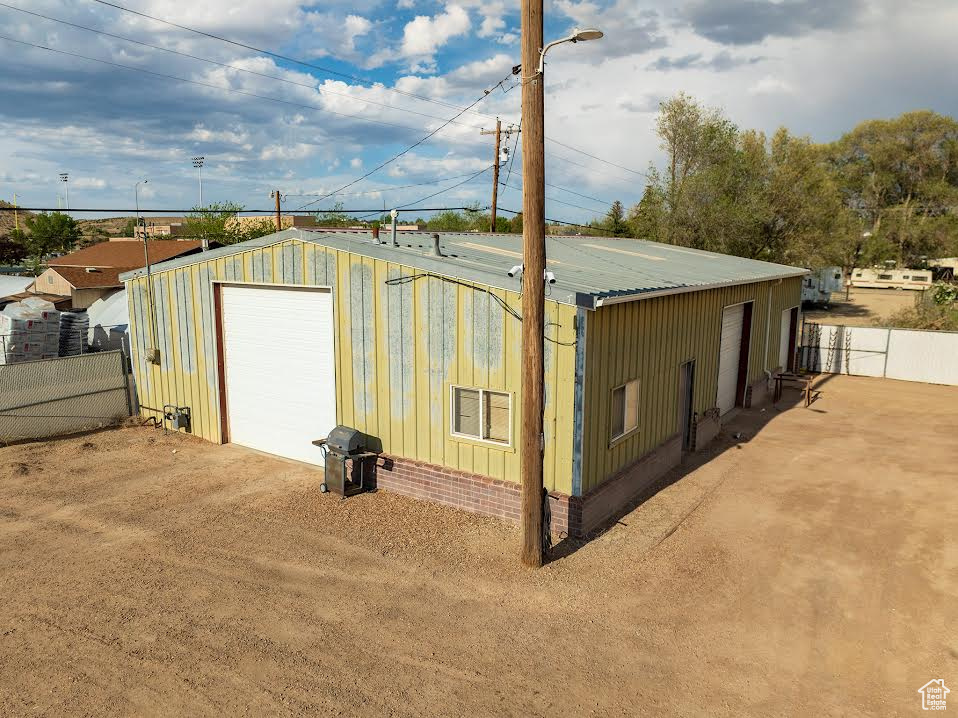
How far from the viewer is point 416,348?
12094mm

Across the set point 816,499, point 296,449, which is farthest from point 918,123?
point 296,449

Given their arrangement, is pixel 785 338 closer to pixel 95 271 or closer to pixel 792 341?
pixel 792 341

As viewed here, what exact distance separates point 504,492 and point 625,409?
2.75 meters

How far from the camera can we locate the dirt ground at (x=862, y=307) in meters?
39.8

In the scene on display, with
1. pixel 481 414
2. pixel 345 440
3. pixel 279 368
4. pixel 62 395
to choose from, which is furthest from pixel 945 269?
pixel 62 395

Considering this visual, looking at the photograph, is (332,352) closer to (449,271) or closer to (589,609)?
(449,271)

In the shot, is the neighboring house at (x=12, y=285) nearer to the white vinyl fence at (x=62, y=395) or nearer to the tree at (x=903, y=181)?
the white vinyl fence at (x=62, y=395)

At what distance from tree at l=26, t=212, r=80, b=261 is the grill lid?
251 ft

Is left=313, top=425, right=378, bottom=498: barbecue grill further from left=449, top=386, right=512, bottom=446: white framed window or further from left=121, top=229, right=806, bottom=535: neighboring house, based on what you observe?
left=449, top=386, right=512, bottom=446: white framed window

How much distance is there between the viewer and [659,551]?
34.6 feet

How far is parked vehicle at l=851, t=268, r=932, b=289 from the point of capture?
58.5 meters

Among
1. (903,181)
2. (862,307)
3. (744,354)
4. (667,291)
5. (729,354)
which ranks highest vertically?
(903,181)

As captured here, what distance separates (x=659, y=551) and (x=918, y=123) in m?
83.1

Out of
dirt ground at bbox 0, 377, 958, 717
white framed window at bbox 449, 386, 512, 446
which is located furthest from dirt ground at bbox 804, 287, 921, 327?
white framed window at bbox 449, 386, 512, 446
